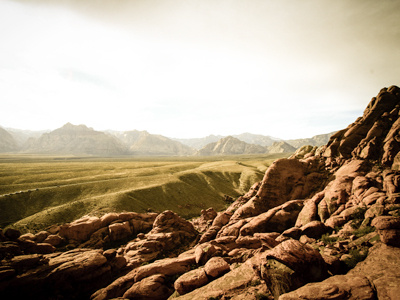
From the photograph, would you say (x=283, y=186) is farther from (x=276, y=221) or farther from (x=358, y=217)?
(x=358, y=217)

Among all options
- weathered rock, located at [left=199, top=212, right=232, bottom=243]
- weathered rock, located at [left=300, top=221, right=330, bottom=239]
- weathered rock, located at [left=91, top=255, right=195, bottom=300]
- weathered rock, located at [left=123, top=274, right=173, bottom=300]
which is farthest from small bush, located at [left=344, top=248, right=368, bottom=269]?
weathered rock, located at [left=199, top=212, right=232, bottom=243]

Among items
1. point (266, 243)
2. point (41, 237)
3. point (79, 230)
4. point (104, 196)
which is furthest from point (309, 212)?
point (104, 196)

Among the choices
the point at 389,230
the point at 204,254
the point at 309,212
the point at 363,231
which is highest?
the point at 389,230

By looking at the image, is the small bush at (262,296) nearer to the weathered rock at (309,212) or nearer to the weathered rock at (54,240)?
the weathered rock at (309,212)

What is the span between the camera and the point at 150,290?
22891 mm

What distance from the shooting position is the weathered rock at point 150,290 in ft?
74.2

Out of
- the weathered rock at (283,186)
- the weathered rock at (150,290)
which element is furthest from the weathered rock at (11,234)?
the weathered rock at (283,186)

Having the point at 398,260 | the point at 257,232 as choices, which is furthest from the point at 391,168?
the point at 257,232

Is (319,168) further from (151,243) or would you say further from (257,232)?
(151,243)

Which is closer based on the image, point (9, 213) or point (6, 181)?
point (9, 213)

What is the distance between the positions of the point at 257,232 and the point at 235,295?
14965mm

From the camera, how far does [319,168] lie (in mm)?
39781

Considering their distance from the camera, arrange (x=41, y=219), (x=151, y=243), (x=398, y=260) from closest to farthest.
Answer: (x=398, y=260)
(x=151, y=243)
(x=41, y=219)

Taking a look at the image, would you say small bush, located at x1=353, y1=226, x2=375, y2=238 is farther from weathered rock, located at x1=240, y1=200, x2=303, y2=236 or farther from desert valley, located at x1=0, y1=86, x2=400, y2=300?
weathered rock, located at x1=240, y1=200, x2=303, y2=236
